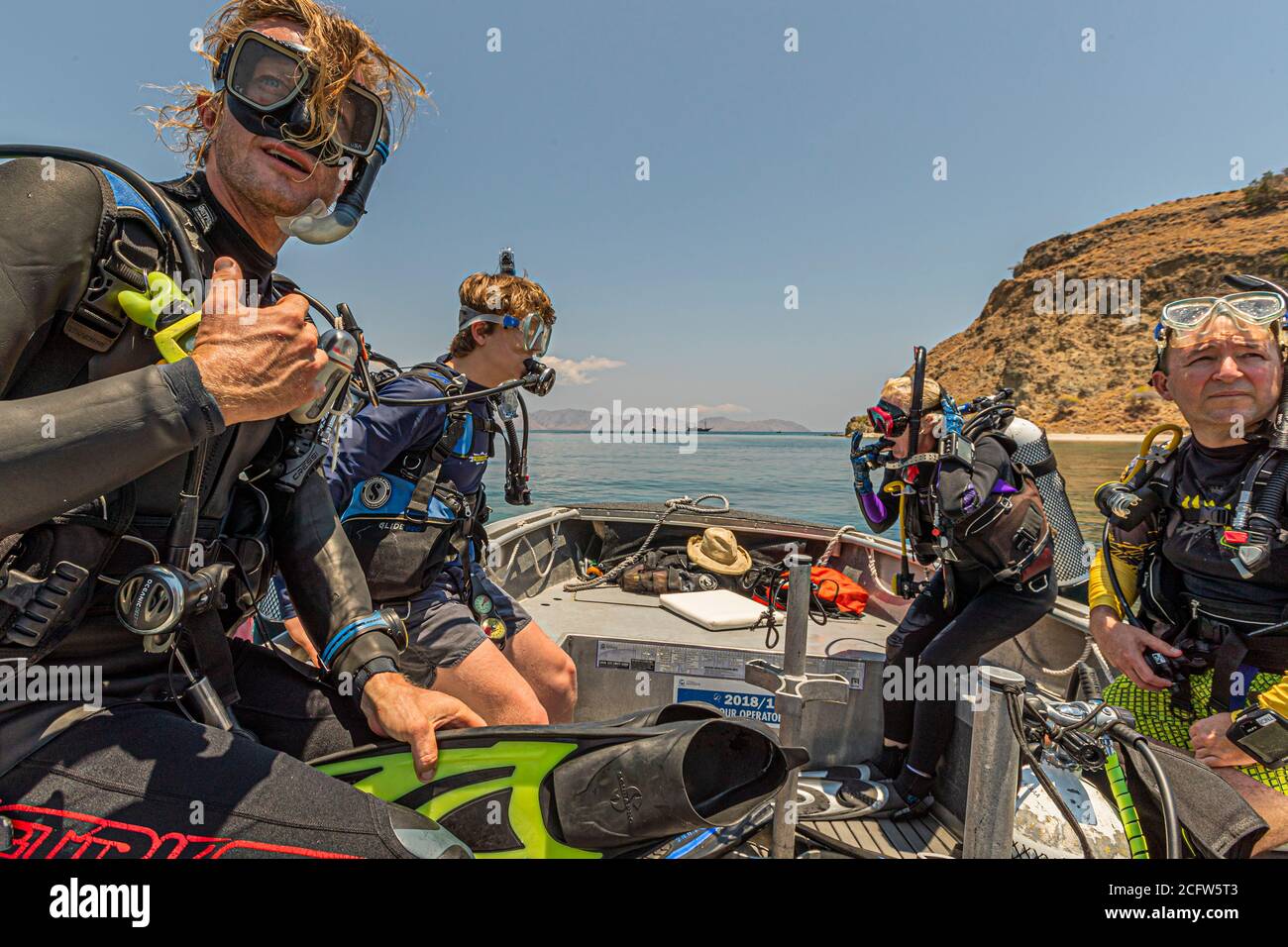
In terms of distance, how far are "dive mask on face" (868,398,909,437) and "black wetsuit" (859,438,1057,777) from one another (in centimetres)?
36

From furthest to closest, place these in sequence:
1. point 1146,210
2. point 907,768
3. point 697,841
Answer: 1. point 1146,210
2. point 907,768
3. point 697,841

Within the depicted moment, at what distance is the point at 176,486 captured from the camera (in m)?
1.27

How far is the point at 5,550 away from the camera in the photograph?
3.51 feet

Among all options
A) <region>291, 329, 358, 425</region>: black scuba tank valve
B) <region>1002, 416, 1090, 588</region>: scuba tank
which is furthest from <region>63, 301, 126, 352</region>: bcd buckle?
<region>1002, 416, 1090, 588</region>: scuba tank

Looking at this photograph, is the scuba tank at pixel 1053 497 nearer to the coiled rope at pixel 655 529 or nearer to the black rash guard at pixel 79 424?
the coiled rope at pixel 655 529

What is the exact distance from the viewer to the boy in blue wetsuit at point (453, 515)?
8.00ft

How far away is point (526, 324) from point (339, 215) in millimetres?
1398

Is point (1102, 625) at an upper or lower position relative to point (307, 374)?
lower

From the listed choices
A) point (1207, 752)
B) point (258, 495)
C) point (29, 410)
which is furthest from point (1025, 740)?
point (29, 410)

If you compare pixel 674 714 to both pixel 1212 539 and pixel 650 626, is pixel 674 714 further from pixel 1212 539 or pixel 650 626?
pixel 650 626

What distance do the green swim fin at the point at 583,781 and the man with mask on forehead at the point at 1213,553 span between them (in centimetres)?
170

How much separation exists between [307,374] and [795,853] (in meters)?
2.90

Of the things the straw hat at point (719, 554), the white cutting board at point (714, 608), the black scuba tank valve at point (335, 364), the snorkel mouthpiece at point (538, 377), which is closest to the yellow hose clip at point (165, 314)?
the black scuba tank valve at point (335, 364)

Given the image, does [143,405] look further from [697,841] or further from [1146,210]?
[1146,210]
